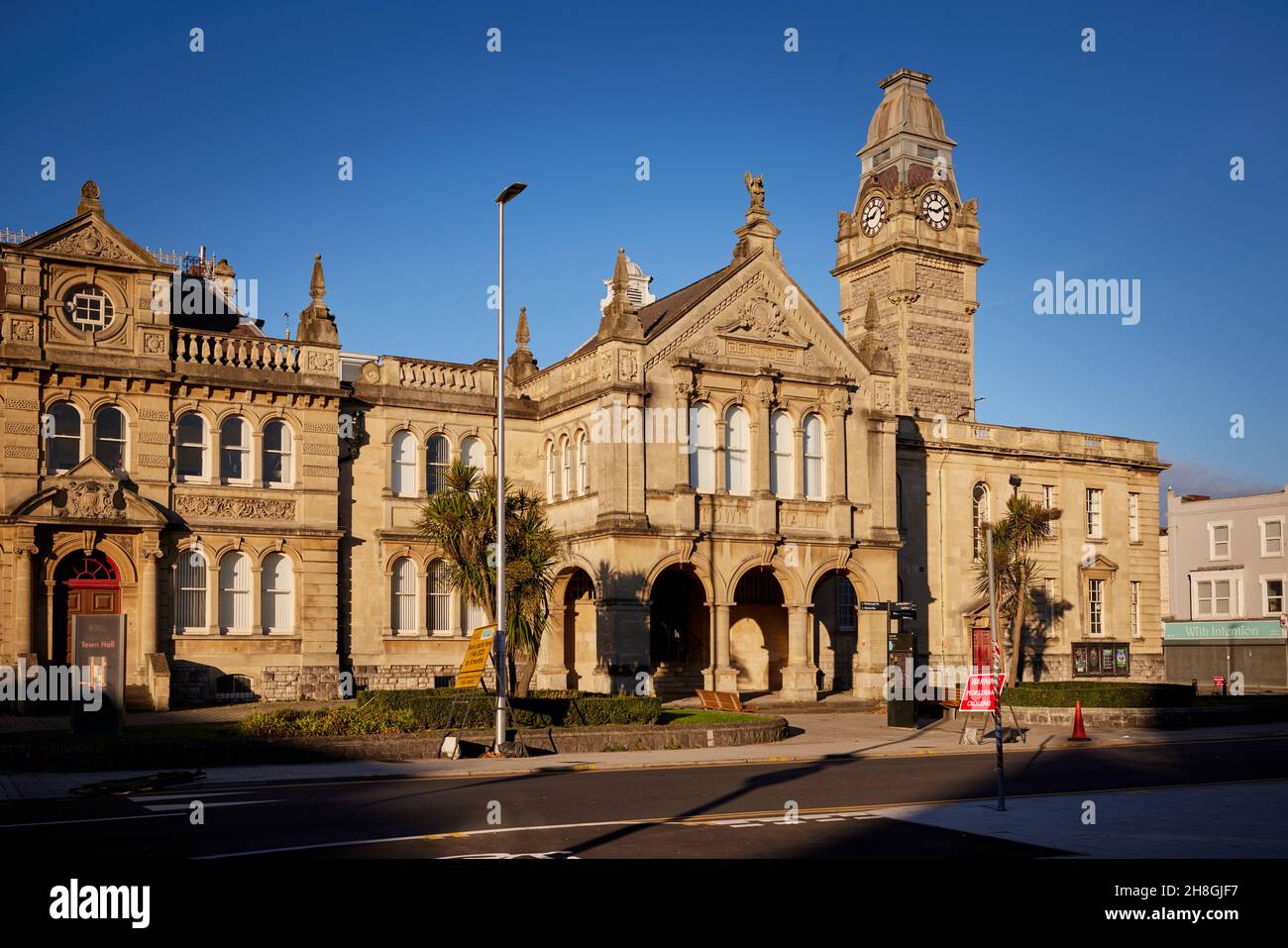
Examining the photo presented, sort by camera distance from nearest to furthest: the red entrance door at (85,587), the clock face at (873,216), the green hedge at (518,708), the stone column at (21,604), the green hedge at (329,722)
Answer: the green hedge at (329,722) → the green hedge at (518,708) → the stone column at (21,604) → the red entrance door at (85,587) → the clock face at (873,216)

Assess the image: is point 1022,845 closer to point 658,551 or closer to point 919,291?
point 658,551

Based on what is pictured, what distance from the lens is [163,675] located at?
117 ft

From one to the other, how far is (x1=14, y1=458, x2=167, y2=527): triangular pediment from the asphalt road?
16.7m

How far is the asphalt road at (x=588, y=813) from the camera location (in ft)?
47.9

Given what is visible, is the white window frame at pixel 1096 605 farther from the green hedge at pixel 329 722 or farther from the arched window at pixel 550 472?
the green hedge at pixel 329 722

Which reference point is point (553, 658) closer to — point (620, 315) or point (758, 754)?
point (620, 315)

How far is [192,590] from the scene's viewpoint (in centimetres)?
3800

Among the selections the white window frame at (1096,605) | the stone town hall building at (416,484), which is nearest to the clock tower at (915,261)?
the white window frame at (1096,605)

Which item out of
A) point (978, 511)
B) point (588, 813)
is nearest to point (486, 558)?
point (588, 813)

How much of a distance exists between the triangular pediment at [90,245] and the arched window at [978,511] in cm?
3067

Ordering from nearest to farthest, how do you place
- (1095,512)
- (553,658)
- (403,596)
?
(403,596) → (553,658) → (1095,512)

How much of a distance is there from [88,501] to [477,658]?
570 inches

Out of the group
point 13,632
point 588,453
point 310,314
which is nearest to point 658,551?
point 588,453

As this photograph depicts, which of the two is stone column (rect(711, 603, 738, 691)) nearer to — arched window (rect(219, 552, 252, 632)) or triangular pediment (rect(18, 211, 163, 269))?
arched window (rect(219, 552, 252, 632))
